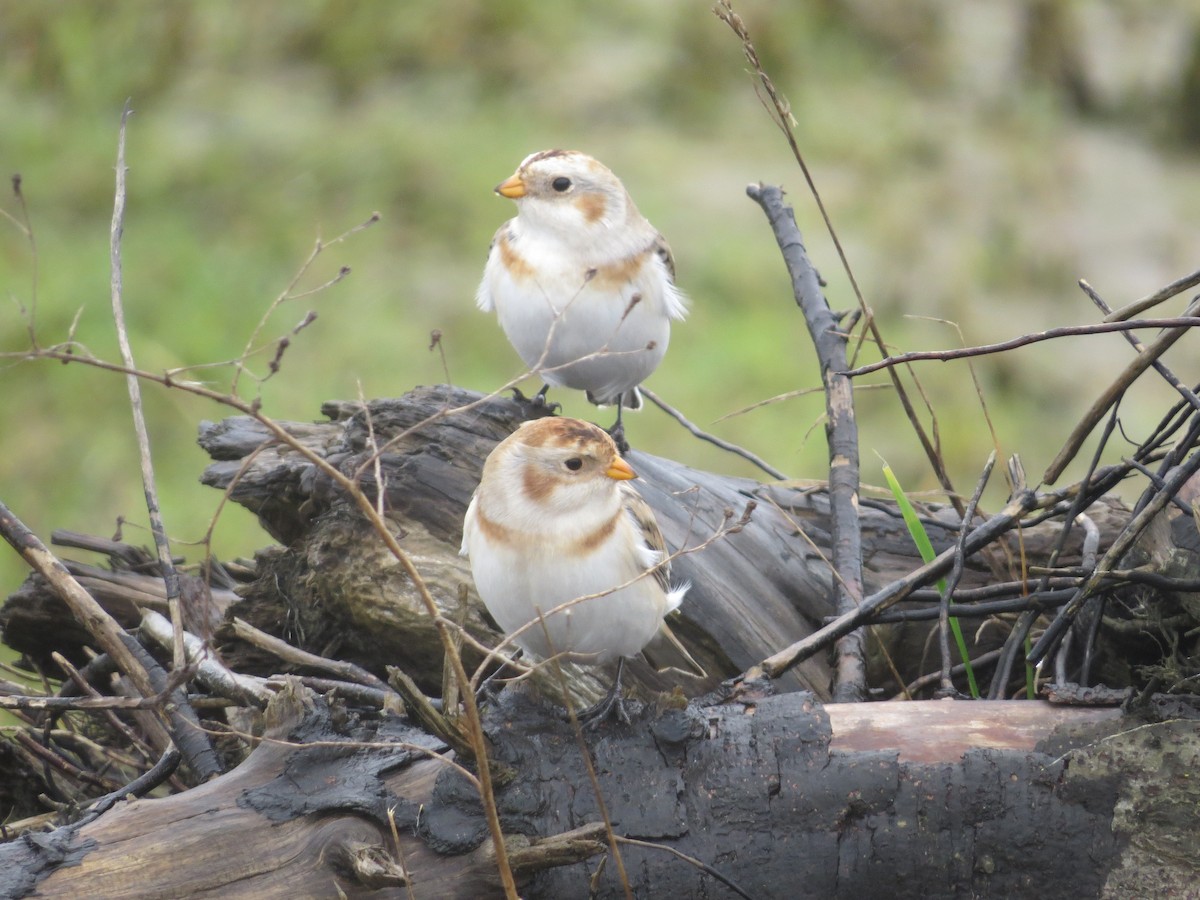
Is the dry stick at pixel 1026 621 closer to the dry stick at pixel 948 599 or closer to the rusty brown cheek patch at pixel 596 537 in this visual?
Result: the dry stick at pixel 948 599

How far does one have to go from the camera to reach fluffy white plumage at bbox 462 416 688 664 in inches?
112

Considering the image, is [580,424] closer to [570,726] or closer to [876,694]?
[570,726]

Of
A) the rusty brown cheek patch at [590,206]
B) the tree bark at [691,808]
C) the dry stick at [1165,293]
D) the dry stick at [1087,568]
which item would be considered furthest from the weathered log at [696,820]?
the rusty brown cheek patch at [590,206]

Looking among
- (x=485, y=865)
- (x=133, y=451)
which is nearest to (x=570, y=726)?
(x=485, y=865)

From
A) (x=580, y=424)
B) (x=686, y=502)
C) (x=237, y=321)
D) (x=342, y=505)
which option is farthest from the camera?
(x=237, y=321)

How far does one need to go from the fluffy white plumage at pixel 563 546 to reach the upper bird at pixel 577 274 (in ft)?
2.87

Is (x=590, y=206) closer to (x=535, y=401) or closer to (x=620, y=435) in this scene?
(x=535, y=401)

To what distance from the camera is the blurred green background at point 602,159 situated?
6.33m

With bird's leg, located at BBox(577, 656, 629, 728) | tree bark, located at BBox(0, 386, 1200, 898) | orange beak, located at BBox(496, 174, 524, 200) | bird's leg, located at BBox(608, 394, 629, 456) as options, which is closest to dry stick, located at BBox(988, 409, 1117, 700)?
tree bark, located at BBox(0, 386, 1200, 898)

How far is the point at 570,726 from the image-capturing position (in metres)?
2.63

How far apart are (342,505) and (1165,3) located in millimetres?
6479

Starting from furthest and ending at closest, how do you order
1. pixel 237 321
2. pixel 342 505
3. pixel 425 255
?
1. pixel 425 255
2. pixel 237 321
3. pixel 342 505

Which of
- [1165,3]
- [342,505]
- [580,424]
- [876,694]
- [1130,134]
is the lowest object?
[876,694]

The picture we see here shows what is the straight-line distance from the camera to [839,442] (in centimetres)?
364
